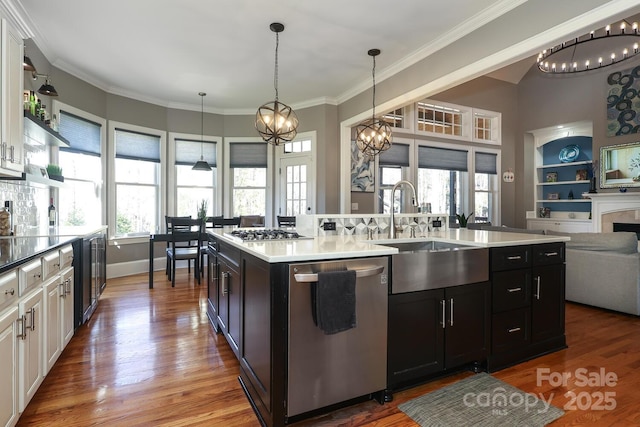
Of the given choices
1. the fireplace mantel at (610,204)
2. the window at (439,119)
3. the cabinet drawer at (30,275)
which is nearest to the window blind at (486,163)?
the window at (439,119)

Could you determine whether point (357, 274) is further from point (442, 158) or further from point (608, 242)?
point (442, 158)

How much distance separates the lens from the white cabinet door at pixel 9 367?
57.5 inches

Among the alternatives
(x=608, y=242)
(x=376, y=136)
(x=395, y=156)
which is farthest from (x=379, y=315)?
(x=395, y=156)

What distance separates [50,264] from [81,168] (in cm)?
341

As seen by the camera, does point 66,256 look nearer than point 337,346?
No

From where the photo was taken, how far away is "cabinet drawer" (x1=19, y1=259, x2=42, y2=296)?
168 centimetres

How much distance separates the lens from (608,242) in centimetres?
361

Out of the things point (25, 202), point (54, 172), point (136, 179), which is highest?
point (136, 179)

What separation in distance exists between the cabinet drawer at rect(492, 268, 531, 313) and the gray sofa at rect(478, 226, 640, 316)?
179cm

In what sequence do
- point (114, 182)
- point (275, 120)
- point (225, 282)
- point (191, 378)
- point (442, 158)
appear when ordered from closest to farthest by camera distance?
1. point (191, 378)
2. point (225, 282)
3. point (275, 120)
4. point (114, 182)
5. point (442, 158)

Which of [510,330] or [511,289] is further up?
[511,289]

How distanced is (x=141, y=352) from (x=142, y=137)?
4.27 meters

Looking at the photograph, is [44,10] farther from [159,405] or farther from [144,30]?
[159,405]

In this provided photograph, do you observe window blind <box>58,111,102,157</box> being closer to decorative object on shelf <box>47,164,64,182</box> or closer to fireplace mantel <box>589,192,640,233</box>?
decorative object on shelf <box>47,164,64,182</box>
